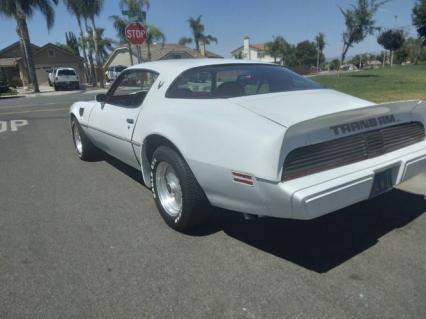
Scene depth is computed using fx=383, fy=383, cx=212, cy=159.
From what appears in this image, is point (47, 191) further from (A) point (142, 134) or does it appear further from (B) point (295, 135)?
(B) point (295, 135)

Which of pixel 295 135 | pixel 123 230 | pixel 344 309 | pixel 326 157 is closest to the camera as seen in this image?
pixel 344 309

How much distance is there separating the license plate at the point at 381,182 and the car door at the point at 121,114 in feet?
7.19

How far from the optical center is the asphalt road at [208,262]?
90.7 inches

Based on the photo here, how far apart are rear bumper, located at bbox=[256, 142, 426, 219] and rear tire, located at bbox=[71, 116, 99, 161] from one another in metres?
3.82

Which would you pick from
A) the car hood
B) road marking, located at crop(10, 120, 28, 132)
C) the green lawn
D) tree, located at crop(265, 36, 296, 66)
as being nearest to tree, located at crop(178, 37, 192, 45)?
tree, located at crop(265, 36, 296, 66)

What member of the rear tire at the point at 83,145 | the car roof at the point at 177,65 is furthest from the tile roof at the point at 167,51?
the car roof at the point at 177,65

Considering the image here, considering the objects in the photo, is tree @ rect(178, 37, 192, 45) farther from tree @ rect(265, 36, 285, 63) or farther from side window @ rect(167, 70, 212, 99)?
side window @ rect(167, 70, 212, 99)

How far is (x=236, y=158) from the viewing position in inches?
97.7

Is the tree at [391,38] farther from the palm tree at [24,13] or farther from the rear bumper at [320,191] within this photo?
the rear bumper at [320,191]

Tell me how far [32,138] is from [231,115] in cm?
691

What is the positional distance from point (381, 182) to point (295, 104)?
84 centimetres

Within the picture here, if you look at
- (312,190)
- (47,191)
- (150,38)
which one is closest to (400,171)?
(312,190)

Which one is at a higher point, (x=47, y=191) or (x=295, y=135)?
(x=295, y=135)

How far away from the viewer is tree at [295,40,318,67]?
76750mm
